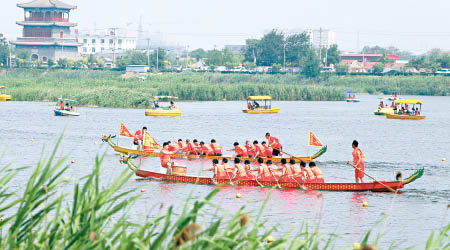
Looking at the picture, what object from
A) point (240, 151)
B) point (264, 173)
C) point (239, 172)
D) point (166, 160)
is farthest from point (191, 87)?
point (264, 173)

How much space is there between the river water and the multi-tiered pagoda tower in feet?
206

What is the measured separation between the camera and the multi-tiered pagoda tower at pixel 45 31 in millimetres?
138250

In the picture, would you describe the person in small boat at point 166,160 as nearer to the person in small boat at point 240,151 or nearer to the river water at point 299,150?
the river water at point 299,150

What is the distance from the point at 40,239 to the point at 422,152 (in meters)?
37.4

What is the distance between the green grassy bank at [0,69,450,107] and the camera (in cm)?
7394

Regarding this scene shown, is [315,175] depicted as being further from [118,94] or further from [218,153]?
[118,94]

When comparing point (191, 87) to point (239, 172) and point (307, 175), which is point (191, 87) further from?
point (307, 175)

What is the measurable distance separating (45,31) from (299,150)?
107 m

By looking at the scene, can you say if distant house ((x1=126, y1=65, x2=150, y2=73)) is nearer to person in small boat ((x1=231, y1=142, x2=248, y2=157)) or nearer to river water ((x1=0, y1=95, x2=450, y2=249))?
river water ((x1=0, y1=95, x2=450, y2=249))

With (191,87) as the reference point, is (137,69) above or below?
above

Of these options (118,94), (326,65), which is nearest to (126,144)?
(118,94)

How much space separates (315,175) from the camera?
24.6 m

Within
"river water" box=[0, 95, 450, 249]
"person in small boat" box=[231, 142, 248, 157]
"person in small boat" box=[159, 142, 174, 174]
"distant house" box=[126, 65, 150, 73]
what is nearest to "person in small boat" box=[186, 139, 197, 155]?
"river water" box=[0, 95, 450, 249]

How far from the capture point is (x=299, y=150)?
136ft
